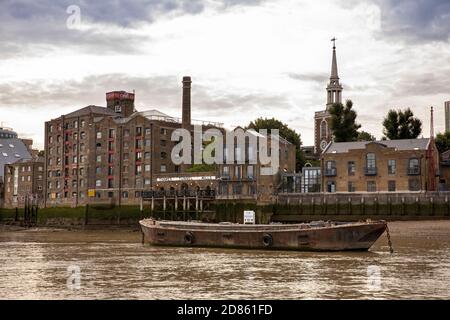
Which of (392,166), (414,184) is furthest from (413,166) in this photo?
(392,166)

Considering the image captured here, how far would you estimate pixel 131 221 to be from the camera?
97.2 m

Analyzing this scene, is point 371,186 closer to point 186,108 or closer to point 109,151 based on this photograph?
point 186,108

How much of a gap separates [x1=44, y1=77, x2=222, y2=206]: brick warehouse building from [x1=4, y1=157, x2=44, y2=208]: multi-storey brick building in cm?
617

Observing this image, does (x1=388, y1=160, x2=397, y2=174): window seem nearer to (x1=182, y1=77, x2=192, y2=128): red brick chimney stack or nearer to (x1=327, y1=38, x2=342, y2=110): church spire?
(x1=182, y1=77, x2=192, y2=128): red brick chimney stack

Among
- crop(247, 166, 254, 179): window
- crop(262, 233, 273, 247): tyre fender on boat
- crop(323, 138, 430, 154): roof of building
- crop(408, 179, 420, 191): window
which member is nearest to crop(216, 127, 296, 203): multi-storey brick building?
crop(247, 166, 254, 179): window

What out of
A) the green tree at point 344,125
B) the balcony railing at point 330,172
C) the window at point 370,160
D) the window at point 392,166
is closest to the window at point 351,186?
the balcony railing at point 330,172

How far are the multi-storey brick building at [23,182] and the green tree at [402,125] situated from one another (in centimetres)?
6729

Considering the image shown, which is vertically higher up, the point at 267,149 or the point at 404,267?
the point at 267,149

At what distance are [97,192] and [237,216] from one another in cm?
3589

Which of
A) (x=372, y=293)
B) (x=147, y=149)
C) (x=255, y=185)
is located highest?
(x=147, y=149)
